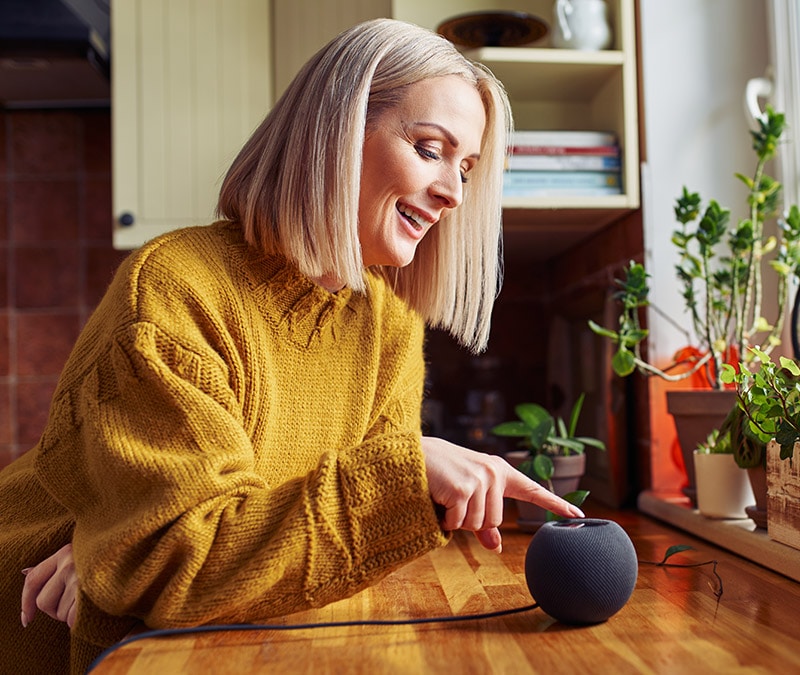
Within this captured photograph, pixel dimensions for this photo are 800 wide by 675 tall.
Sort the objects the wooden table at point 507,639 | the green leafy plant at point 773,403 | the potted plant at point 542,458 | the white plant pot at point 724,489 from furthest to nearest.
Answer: the potted plant at point 542,458 → the white plant pot at point 724,489 → the green leafy plant at point 773,403 → the wooden table at point 507,639

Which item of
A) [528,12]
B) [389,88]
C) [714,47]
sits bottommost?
[389,88]

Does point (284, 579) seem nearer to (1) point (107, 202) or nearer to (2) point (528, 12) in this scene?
(2) point (528, 12)

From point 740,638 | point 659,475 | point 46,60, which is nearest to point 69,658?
point 740,638

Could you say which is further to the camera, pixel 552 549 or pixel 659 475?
pixel 659 475

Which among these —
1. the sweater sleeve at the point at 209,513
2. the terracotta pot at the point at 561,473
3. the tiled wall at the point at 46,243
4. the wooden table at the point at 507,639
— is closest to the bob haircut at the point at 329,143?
the sweater sleeve at the point at 209,513

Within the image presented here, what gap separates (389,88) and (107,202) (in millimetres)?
1392

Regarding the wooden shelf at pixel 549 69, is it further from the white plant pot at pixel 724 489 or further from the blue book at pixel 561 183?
the white plant pot at pixel 724 489

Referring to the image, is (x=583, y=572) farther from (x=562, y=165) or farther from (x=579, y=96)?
(x=579, y=96)

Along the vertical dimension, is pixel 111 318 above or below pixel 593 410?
above

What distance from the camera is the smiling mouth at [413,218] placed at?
101 cm

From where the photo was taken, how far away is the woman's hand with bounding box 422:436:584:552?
743mm

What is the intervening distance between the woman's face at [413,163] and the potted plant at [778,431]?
1.33 feet

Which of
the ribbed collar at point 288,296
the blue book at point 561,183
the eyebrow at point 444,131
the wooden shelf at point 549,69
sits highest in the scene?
the wooden shelf at point 549,69

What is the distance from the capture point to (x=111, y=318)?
2.70 feet
